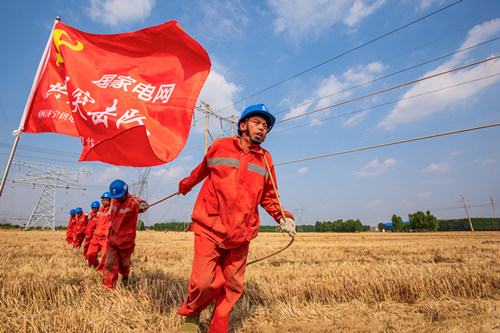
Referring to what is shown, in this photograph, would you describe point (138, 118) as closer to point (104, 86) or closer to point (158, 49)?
point (104, 86)

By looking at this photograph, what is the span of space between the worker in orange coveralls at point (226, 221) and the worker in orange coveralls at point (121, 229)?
266 cm

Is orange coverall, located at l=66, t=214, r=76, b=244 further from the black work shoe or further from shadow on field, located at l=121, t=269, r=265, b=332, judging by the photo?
the black work shoe

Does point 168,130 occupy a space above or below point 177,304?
above

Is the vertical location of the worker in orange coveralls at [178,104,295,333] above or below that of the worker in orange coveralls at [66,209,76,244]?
below

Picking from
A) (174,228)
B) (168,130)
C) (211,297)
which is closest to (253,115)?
(168,130)

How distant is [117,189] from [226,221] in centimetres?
337

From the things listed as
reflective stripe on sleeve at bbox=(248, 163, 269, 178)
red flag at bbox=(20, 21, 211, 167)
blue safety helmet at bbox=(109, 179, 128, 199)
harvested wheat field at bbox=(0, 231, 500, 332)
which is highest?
red flag at bbox=(20, 21, 211, 167)

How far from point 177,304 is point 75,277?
2.68 m

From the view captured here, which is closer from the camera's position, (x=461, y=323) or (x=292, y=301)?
(x=461, y=323)

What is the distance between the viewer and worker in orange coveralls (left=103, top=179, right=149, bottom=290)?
5129 mm

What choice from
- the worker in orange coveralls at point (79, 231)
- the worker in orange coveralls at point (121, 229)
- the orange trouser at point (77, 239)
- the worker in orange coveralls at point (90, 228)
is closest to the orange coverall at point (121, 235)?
the worker in orange coveralls at point (121, 229)

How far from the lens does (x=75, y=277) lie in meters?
5.13

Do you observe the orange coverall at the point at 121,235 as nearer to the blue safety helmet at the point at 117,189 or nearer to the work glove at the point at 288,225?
the blue safety helmet at the point at 117,189

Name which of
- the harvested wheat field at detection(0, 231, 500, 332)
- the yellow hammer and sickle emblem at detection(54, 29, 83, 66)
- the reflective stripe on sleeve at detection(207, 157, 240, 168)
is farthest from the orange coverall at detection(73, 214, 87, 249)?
the reflective stripe on sleeve at detection(207, 157, 240, 168)
